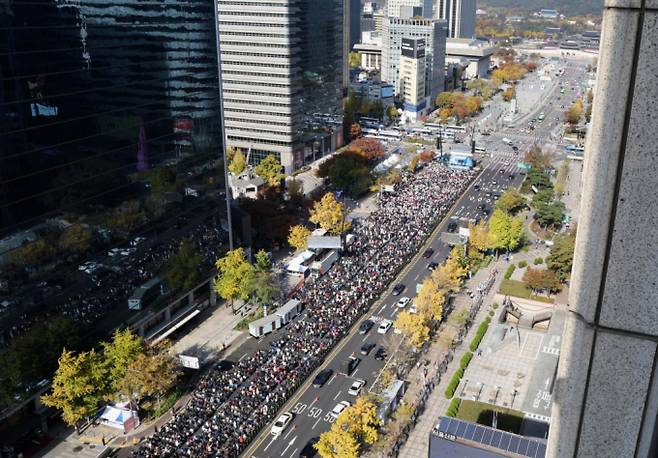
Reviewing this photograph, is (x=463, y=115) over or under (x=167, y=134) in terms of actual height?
under

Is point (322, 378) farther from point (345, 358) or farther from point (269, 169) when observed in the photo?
point (269, 169)

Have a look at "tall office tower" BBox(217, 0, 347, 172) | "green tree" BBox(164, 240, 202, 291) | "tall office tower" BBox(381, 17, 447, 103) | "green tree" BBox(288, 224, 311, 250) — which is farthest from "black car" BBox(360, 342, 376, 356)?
"tall office tower" BBox(381, 17, 447, 103)

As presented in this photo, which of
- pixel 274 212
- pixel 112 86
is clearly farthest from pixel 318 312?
pixel 112 86

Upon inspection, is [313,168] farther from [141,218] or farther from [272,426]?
[272,426]

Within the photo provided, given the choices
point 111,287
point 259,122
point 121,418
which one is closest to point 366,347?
point 121,418

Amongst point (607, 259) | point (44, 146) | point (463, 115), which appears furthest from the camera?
point (463, 115)

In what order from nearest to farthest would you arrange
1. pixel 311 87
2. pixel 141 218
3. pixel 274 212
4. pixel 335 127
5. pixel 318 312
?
pixel 141 218, pixel 318 312, pixel 274 212, pixel 311 87, pixel 335 127
